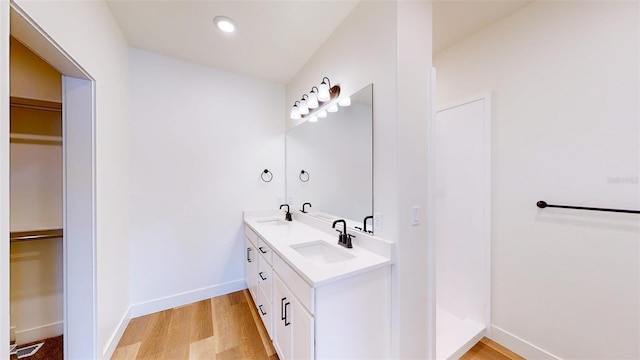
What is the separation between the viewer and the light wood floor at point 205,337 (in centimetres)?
166

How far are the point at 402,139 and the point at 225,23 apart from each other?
1675 mm

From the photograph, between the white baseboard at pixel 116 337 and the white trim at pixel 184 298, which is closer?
the white baseboard at pixel 116 337

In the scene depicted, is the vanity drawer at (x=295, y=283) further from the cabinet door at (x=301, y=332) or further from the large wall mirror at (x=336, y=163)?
the large wall mirror at (x=336, y=163)

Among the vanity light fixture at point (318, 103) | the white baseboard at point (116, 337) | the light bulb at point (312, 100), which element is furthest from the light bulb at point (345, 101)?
the white baseboard at point (116, 337)

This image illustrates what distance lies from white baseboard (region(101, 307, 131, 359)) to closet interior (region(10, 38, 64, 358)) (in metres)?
0.44

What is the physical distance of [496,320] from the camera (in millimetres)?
1780

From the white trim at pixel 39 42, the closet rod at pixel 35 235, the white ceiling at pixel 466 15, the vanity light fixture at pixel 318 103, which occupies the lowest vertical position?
the closet rod at pixel 35 235

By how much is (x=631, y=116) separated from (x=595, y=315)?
1.17 metres

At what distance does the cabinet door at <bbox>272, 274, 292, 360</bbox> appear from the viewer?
139 cm

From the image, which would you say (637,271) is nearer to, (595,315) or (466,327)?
(595,315)

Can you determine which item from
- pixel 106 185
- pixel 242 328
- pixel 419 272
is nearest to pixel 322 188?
pixel 419 272

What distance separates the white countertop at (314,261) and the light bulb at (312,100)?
115 centimetres

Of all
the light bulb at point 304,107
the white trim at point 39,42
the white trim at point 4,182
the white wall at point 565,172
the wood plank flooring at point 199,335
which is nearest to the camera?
the white trim at point 4,182

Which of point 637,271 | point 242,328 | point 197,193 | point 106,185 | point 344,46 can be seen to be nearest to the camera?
point 637,271
